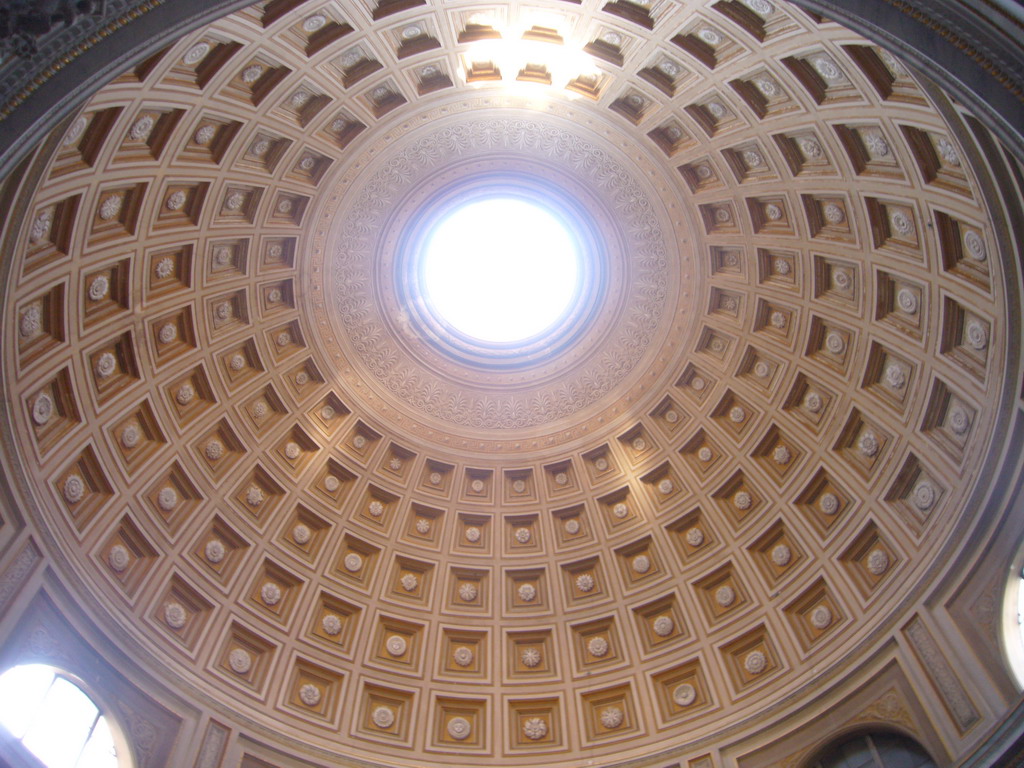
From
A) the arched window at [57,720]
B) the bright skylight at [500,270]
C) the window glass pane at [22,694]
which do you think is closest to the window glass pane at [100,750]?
the arched window at [57,720]

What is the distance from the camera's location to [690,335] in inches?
1004

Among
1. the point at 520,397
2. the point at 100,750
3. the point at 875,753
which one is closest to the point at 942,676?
the point at 875,753

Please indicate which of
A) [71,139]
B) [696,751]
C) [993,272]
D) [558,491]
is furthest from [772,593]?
[71,139]

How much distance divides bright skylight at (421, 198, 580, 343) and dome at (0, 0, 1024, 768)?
29 cm

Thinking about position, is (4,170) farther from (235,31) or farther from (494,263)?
(494,263)

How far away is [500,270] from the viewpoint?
31672 mm

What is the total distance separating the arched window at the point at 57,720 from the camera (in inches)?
633

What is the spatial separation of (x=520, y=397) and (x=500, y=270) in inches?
240

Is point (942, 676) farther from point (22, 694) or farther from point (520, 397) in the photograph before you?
point (22, 694)

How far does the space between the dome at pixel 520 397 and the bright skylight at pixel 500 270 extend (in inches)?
11.6

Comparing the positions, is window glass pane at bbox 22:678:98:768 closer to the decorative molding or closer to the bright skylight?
the bright skylight

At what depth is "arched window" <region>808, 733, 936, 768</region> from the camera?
17.8 metres

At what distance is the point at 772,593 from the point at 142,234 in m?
18.5

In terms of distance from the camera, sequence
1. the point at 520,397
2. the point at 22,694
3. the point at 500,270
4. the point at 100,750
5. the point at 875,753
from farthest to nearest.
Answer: the point at 500,270 → the point at 520,397 → the point at 875,753 → the point at 100,750 → the point at 22,694
